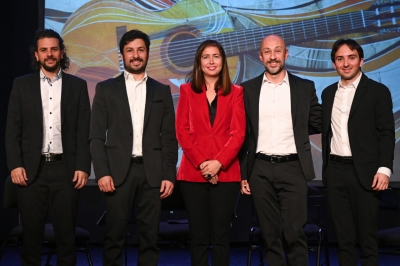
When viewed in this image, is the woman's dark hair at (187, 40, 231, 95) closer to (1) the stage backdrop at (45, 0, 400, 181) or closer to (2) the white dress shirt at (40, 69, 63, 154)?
A: (2) the white dress shirt at (40, 69, 63, 154)

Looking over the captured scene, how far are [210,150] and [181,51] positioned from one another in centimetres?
265

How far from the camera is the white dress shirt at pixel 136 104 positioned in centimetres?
368

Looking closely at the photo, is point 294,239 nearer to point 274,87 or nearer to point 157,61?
point 274,87

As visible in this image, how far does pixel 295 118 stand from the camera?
147 inches

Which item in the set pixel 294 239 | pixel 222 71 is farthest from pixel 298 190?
pixel 222 71

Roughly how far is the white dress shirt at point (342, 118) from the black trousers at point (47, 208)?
1789mm

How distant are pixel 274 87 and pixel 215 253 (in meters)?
1.18

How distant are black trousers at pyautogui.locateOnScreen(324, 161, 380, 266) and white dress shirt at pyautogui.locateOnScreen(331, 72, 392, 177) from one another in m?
0.11

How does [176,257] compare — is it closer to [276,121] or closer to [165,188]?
[165,188]

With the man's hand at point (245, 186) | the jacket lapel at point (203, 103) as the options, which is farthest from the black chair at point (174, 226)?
the jacket lapel at point (203, 103)

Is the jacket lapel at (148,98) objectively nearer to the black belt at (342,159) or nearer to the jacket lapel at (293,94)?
the jacket lapel at (293,94)

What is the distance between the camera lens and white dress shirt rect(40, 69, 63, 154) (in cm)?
373

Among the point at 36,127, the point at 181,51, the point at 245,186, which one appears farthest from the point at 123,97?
the point at 181,51

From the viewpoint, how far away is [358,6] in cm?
588
